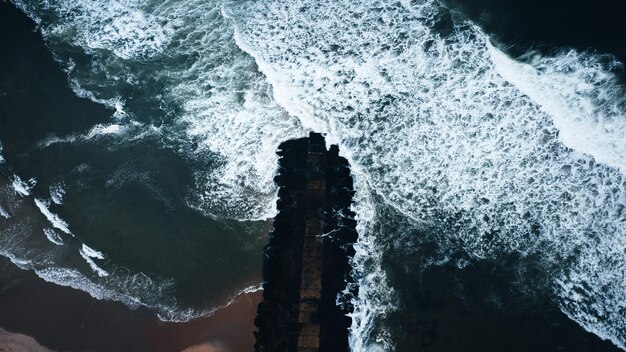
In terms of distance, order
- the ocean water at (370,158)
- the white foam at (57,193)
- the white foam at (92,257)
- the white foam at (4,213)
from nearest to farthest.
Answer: the ocean water at (370,158) < the white foam at (92,257) < the white foam at (4,213) < the white foam at (57,193)

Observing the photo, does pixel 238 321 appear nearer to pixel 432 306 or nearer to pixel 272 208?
pixel 272 208

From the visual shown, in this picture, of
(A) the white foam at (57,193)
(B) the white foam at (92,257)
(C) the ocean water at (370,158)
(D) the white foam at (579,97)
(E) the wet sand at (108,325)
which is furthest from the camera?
(D) the white foam at (579,97)

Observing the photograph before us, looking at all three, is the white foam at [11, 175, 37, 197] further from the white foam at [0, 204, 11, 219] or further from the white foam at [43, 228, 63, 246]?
the white foam at [43, 228, 63, 246]

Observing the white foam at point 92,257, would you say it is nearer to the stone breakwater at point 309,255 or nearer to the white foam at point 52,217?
the white foam at point 52,217

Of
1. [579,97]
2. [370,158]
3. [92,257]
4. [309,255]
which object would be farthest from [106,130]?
[579,97]

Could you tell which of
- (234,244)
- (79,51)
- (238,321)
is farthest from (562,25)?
(79,51)

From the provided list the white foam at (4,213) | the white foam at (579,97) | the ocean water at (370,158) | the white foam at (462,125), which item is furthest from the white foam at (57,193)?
the white foam at (579,97)
